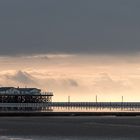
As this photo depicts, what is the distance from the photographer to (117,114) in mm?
183500

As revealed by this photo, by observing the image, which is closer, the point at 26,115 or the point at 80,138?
the point at 80,138

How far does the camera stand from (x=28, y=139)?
8175 cm

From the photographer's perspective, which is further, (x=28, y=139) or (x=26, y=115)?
(x=26, y=115)

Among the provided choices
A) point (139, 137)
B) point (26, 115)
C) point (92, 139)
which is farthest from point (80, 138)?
point (26, 115)

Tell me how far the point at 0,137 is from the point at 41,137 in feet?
16.0

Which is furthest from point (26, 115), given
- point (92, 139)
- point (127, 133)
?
point (92, 139)

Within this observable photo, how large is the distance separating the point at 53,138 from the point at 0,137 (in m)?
6.02

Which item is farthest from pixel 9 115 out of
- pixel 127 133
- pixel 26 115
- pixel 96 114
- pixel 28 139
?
pixel 28 139

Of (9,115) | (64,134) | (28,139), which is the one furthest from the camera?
(9,115)

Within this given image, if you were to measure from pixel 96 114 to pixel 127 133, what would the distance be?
291ft

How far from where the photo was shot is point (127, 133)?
3740 inches

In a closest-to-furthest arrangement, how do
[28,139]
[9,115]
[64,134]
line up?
[28,139]
[64,134]
[9,115]

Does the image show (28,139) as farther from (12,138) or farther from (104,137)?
(104,137)

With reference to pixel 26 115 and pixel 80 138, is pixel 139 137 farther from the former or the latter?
pixel 26 115
